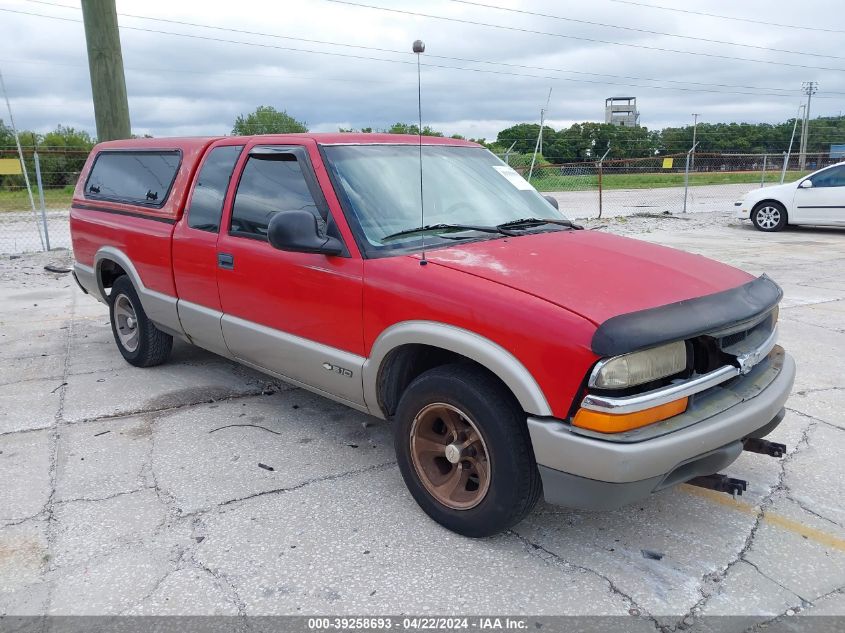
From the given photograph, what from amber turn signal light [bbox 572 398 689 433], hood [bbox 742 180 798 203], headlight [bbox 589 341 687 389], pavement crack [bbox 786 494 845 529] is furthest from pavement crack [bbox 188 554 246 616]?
hood [bbox 742 180 798 203]

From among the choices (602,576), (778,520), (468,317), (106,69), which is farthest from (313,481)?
(106,69)

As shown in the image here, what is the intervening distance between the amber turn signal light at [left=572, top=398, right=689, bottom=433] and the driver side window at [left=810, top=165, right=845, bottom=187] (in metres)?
13.3

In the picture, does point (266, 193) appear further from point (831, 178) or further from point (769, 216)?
point (769, 216)

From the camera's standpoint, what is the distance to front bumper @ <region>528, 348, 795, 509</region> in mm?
2482

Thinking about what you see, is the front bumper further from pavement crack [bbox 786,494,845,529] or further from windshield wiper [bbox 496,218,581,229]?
windshield wiper [bbox 496,218,581,229]

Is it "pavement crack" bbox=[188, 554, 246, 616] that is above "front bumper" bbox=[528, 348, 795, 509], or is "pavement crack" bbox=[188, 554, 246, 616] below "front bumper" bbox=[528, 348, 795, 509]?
below

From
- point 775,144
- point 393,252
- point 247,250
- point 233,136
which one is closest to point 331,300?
point 393,252

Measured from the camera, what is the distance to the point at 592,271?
3.03 metres

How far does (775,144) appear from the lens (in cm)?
3784

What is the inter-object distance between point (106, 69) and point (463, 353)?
7.86m

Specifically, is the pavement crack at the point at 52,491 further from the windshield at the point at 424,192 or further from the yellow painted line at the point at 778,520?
the yellow painted line at the point at 778,520

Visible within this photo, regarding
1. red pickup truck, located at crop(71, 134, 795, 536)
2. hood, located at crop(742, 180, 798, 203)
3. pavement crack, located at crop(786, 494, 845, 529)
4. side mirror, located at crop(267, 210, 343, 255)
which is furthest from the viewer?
hood, located at crop(742, 180, 798, 203)

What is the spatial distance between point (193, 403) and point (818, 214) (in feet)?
44.7

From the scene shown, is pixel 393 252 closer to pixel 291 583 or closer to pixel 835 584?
pixel 291 583
